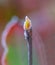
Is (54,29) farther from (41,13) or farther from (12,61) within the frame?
(12,61)

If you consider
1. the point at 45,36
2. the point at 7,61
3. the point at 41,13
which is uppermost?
the point at 41,13

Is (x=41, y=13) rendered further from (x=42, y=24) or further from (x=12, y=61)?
(x=12, y=61)

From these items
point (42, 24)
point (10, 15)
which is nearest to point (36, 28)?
point (42, 24)

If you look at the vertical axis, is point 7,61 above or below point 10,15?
below

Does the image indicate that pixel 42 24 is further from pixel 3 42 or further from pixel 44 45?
pixel 3 42

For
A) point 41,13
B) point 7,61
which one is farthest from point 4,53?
point 41,13

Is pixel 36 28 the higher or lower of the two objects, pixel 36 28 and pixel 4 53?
the higher

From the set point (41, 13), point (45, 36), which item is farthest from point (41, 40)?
point (41, 13)
